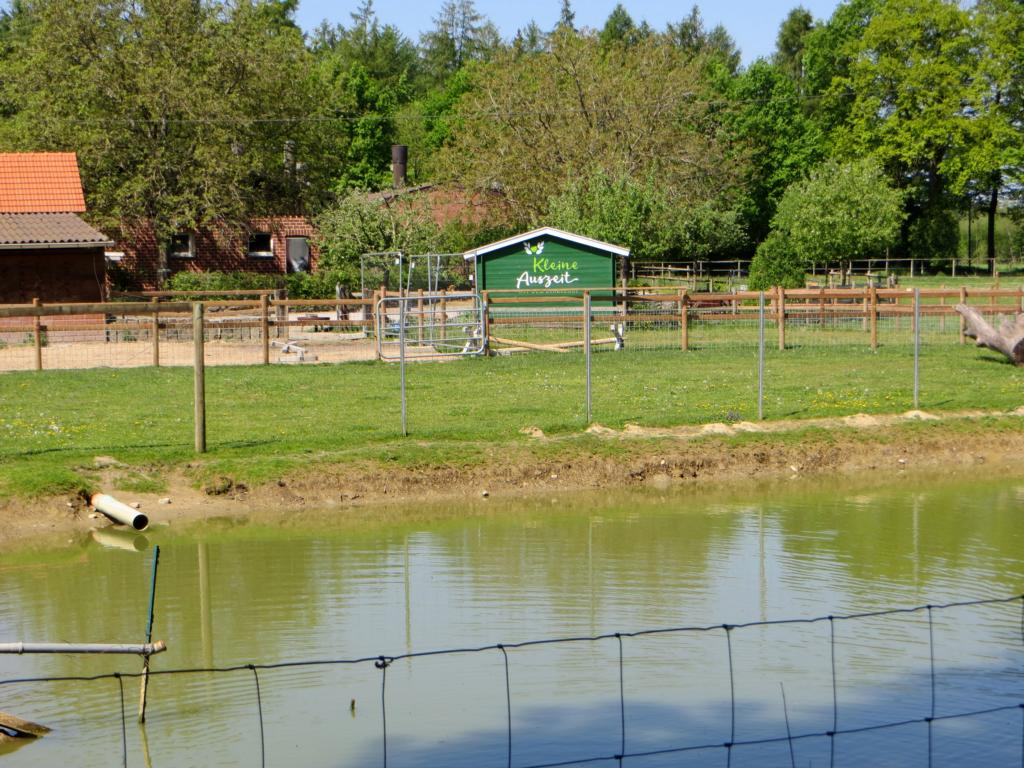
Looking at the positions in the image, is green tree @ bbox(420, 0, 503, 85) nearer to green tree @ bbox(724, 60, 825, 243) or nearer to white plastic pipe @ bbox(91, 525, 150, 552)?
green tree @ bbox(724, 60, 825, 243)

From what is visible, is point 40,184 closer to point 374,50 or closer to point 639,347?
point 639,347

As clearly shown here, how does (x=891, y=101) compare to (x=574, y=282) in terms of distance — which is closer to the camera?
(x=574, y=282)

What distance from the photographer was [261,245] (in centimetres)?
5338

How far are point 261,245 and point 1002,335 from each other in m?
35.6

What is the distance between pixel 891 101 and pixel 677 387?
52651 millimetres

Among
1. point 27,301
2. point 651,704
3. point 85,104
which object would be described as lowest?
point 651,704

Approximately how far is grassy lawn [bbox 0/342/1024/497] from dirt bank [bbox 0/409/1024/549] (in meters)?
0.25

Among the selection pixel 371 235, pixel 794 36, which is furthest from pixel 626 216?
pixel 794 36

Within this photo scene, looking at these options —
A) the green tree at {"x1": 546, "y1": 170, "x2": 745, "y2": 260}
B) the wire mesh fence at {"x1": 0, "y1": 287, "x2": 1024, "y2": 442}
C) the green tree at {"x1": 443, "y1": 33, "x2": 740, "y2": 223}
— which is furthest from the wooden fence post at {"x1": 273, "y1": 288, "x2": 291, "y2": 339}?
the green tree at {"x1": 443, "y1": 33, "x2": 740, "y2": 223}

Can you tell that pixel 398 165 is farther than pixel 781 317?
Yes

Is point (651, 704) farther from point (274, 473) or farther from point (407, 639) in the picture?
point (274, 473)

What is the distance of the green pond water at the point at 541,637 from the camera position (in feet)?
25.4

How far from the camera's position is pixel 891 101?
68250 millimetres

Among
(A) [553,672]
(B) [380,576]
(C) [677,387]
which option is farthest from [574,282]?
(A) [553,672]
